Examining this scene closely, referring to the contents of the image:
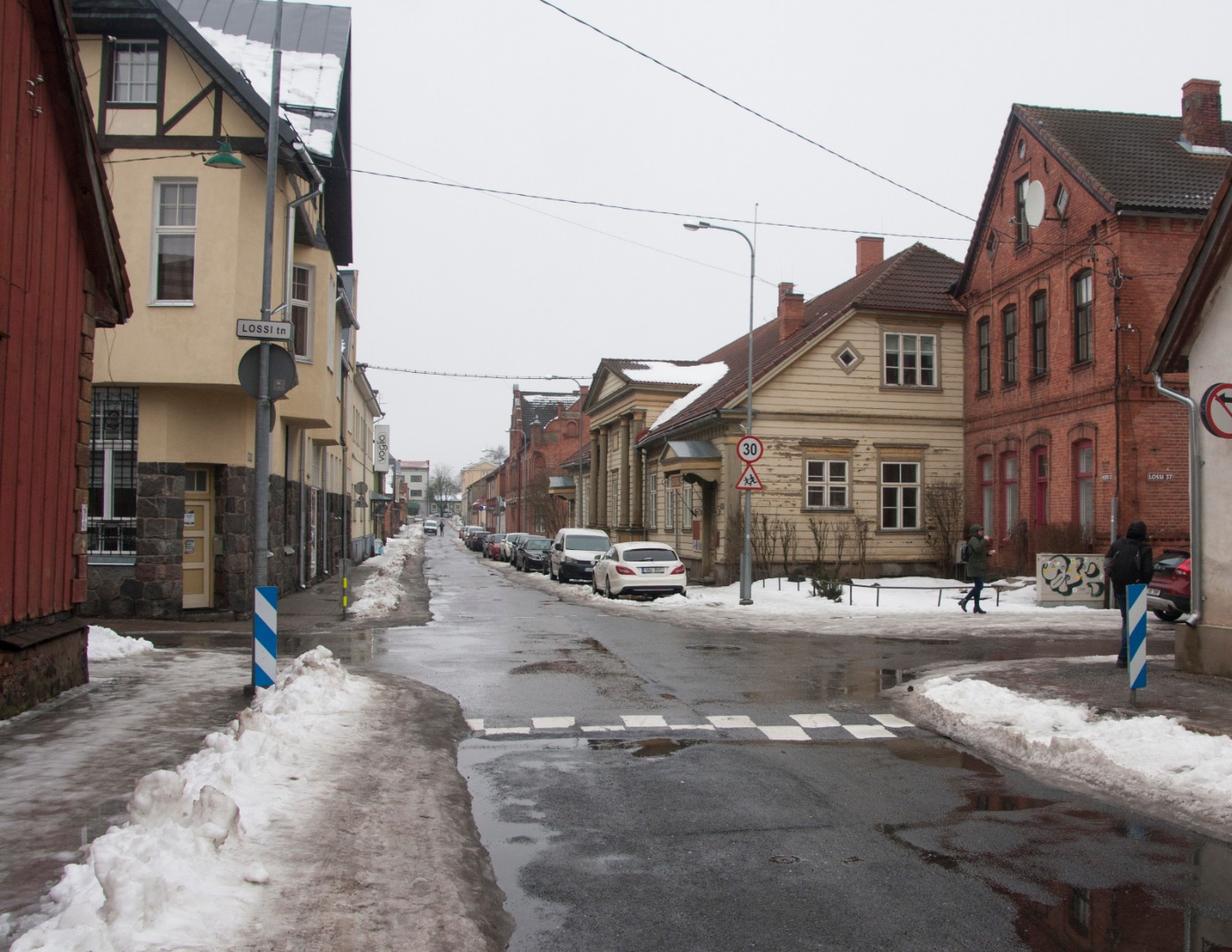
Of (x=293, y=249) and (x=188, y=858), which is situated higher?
(x=293, y=249)

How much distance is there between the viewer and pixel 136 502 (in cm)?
1883

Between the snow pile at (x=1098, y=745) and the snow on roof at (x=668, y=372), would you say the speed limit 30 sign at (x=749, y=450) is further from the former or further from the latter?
the snow on roof at (x=668, y=372)

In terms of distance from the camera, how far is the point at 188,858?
475cm

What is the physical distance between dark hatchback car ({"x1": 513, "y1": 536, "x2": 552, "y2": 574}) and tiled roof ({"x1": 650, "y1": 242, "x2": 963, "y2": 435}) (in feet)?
28.1

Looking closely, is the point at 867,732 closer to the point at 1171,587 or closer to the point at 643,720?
the point at 643,720

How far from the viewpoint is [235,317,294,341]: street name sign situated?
10.5 m

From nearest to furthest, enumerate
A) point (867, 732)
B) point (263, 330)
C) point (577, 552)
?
point (867, 732) → point (263, 330) → point (577, 552)

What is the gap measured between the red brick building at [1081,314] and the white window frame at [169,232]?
59.2 ft

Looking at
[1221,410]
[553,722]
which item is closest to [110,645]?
[553,722]

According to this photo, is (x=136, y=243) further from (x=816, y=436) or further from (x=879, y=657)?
(x=816, y=436)

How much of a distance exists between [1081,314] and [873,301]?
24.5 feet

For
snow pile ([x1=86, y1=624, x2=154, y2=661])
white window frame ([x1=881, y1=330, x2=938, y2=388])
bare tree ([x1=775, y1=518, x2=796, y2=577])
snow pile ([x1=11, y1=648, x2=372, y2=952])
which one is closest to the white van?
bare tree ([x1=775, y1=518, x2=796, y2=577])

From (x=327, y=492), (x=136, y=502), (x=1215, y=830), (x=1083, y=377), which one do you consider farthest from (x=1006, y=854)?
(x=327, y=492)

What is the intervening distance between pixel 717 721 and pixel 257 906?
5.59 m
